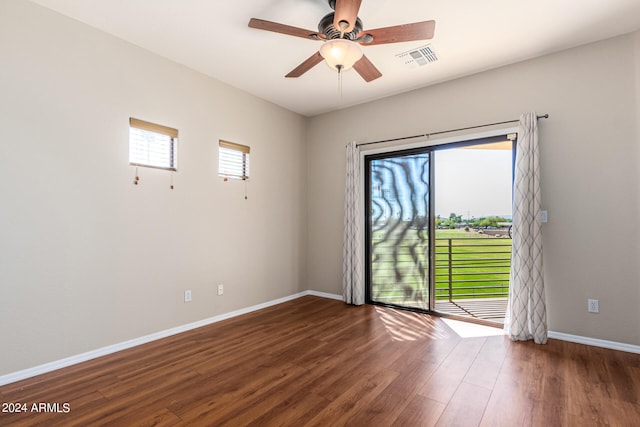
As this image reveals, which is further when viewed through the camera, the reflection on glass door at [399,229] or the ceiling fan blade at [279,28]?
the reflection on glass door at [399,229]

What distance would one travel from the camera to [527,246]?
9.96 feet

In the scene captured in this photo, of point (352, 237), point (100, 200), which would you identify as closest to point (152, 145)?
point (100, 200)

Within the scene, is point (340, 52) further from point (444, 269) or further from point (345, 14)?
point (444, 269)

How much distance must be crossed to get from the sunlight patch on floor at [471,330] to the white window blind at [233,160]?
303cm

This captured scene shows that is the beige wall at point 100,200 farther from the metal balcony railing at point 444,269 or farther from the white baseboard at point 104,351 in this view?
the metal balcony railing at point 444,269

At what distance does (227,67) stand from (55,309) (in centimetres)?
275

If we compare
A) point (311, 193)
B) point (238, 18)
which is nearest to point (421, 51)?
point (238, 18)

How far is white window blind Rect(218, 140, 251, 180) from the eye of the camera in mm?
3766

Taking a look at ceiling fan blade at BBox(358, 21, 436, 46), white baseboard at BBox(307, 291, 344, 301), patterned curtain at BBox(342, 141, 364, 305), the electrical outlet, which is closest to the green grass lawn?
patterned curtain at BBox(342, 141, 364, 305)

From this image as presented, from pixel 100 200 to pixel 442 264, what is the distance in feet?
13.6

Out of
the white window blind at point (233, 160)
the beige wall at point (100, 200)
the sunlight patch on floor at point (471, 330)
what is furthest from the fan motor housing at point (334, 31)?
the sunlight patch on floor at point (471, 330)

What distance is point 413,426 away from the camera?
176cm

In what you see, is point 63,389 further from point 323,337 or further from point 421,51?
point 421,51

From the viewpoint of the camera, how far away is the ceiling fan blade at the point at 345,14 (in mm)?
1844
